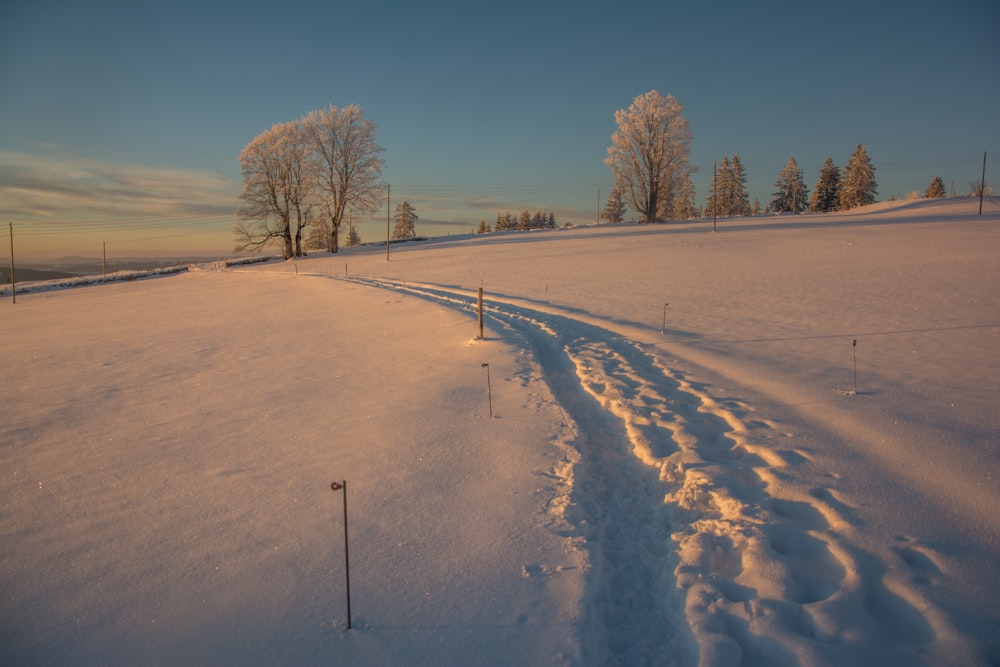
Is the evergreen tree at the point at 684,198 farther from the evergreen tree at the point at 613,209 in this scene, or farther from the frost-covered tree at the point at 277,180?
the frost-covered tree at the point at 277,180

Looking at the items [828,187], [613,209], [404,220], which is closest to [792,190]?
[828,187]

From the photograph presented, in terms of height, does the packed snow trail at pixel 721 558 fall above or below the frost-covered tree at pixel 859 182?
below

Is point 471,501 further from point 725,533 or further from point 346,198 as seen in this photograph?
point 346,198

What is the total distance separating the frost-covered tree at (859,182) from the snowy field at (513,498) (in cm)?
6761

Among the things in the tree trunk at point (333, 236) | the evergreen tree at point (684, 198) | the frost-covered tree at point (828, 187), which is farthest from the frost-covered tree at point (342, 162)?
the frost-covered tree at point (828, 187)

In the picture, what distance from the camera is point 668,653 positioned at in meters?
3.65

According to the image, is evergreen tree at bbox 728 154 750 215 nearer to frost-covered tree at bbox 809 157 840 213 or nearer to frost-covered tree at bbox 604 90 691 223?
frost-covered tree at bbox 809 157 840 213

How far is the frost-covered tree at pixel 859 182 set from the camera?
68.1 m

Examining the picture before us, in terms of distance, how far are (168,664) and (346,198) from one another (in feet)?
181

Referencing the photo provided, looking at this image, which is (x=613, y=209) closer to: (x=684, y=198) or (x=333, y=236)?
(x=684, y=198)

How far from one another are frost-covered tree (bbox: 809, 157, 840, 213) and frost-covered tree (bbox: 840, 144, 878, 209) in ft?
8.73

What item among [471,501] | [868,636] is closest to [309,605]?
[471,501]

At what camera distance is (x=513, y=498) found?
5.63m

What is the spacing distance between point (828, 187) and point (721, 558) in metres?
87.5
